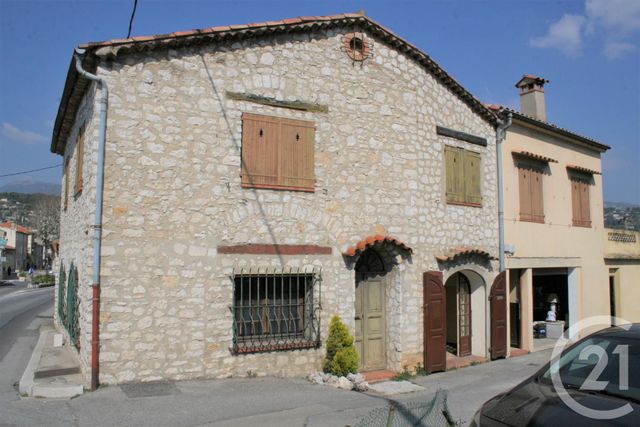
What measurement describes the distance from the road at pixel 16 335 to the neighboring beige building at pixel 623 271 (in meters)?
17.3

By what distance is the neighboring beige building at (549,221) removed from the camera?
1384 centimetres

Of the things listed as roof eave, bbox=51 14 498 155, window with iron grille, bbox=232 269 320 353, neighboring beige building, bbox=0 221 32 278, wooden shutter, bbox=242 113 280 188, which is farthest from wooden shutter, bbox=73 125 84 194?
neighboring beige building, bbox=0 221 32 278

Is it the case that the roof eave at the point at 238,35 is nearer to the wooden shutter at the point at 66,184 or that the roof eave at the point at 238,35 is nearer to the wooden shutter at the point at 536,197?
the wooden shutter at the point at 66,184

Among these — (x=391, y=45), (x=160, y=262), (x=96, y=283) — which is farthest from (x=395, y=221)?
(x=96, y=283)

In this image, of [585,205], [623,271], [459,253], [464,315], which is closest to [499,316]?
[464,315]

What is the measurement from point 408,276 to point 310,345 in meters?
2.76

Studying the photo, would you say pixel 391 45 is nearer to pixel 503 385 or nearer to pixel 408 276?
pixel 408 276

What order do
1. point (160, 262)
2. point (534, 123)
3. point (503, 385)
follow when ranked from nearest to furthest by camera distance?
point (160, 262) < point (503, 385) < point (534, 123)

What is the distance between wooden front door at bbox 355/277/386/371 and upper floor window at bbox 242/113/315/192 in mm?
2673

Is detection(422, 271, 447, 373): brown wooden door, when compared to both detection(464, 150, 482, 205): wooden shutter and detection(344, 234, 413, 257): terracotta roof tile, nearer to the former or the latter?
detection(344, 234, 413, 257): terracotta roof tile

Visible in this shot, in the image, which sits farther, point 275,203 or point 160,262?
point 275,203

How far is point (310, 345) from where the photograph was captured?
31.5ft

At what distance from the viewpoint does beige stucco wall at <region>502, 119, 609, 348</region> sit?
13688 mm

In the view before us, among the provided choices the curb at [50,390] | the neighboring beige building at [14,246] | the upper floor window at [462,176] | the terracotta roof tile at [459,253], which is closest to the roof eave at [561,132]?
the upper floor window at [462,176]
